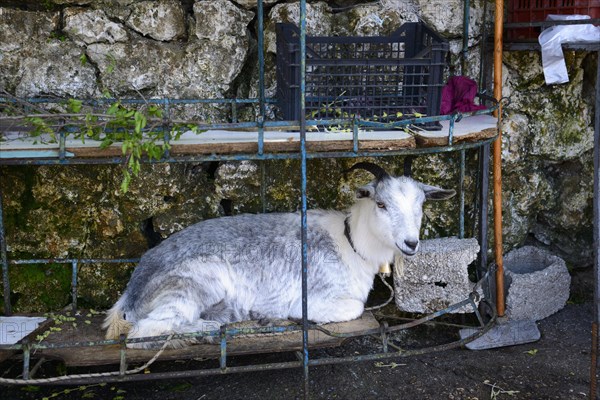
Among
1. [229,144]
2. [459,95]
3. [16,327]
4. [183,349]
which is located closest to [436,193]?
[459,95]

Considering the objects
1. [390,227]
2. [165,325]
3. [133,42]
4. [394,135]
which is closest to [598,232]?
[390,227]

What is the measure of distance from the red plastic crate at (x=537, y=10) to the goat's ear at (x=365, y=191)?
1953 millimetres

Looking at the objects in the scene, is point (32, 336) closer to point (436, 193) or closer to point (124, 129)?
point (124, 129)

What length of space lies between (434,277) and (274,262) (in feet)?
4.61

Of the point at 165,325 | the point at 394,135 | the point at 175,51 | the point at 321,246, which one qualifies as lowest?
the point at 165,325

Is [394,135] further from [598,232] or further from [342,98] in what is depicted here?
[598,232]

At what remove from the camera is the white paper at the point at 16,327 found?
573 cm

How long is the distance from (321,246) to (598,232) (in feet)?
7.73

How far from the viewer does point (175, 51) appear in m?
6.60

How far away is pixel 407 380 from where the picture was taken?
621 cm

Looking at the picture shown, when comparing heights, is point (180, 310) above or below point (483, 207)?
below

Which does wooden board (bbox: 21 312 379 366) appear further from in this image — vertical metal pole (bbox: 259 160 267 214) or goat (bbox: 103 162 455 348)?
vertical metal pole (bbox: 259 160 267 214)

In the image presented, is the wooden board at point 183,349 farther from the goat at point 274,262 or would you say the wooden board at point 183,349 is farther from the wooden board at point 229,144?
the wooden board at point 229,144

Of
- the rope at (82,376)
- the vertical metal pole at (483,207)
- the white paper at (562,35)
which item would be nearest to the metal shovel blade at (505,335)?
the vertical metal pole at (483,207)
